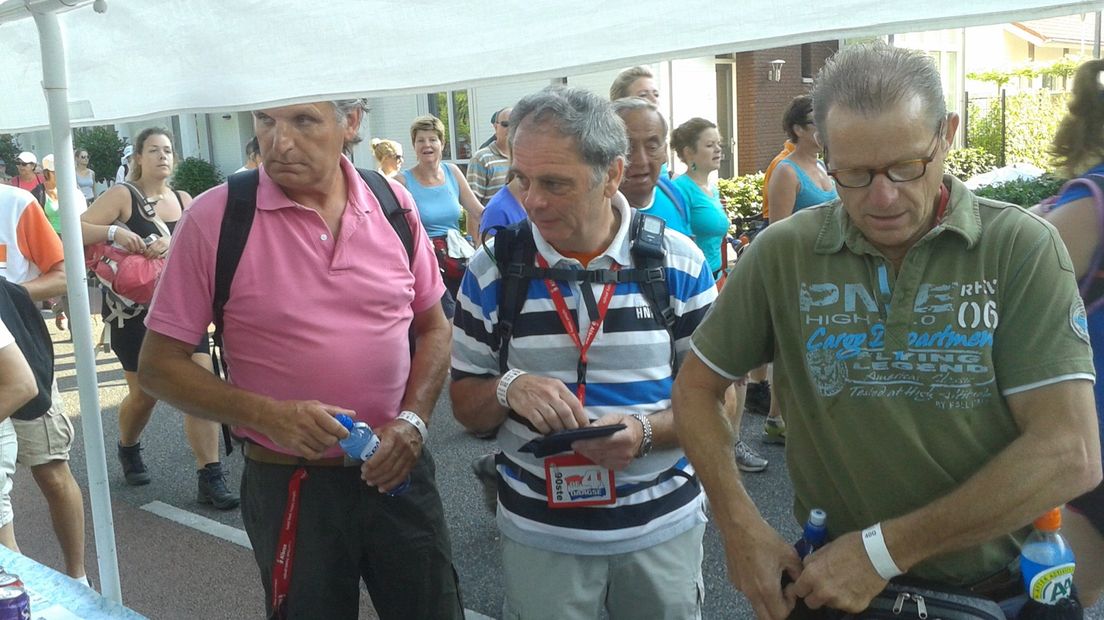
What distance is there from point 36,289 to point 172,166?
1524mm

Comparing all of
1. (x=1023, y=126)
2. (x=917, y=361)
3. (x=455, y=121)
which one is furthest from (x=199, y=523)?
(x=1023, y=126)

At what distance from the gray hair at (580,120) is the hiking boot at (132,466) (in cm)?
424

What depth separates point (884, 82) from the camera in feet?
4.86

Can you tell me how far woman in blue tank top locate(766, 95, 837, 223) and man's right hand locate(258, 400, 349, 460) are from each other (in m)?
3.35

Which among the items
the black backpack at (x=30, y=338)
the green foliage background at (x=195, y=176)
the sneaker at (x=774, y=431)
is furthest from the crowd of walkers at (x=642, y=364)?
the green foliage background at (x=195, y=176)

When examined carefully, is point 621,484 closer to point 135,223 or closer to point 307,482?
point 307,482

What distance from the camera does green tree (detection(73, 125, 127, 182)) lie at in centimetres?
2516

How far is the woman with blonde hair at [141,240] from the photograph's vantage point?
15.9 feet

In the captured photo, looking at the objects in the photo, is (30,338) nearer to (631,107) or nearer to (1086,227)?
(631,107)

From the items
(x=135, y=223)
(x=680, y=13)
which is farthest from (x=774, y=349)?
(x=135, y=223)

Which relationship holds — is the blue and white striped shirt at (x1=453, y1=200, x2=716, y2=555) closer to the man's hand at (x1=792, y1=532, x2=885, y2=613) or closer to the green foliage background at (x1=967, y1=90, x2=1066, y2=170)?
the man's hand at (x1=792, y1=532, x2=885, y2=613)

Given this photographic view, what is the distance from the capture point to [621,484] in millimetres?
2127

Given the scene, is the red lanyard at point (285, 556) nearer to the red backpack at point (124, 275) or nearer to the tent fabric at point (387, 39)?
the tent fabric at point (387, 39)

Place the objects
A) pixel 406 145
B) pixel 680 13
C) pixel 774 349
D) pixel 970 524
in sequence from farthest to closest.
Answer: pixel 406 145
pixel 774 349
pixel 680 13
pixel 970 524
